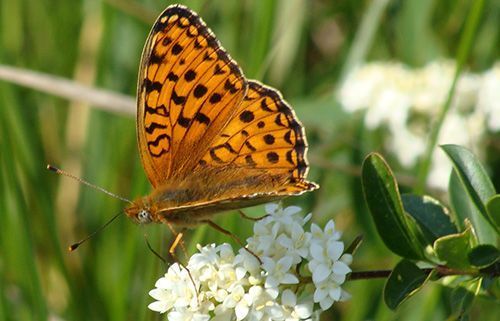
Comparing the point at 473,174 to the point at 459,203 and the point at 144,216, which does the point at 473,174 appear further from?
the point at 144,216

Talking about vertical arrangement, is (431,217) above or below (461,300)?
above

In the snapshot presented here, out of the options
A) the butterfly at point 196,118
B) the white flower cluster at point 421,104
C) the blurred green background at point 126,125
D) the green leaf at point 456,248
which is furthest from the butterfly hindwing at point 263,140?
the white flower cluster at point 421,104

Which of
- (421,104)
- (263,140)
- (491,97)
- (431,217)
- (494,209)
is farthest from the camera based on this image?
(421,104)

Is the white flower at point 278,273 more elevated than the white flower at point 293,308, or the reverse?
the white flower at point 278,273

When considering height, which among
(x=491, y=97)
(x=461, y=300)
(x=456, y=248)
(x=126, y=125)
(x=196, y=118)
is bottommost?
(x=461, y=300)

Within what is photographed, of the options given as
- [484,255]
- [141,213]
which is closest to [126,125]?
[141,213]

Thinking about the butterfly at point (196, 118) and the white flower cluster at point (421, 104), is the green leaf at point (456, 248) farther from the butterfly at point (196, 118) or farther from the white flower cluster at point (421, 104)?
the white flower cluster at point (421, 104)
